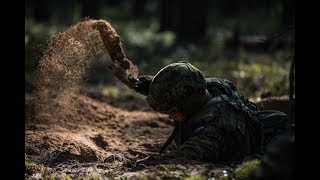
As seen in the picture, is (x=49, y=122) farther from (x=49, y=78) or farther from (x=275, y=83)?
(x=275, y=83)

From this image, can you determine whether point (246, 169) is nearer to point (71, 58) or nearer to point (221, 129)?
point (221, 129)

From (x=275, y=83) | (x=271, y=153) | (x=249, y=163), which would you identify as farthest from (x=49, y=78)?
(x=275, y=83)

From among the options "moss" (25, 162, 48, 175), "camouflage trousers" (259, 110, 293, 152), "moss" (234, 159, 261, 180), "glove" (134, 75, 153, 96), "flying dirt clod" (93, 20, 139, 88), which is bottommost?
"moss" (25, 162, 48, 175)

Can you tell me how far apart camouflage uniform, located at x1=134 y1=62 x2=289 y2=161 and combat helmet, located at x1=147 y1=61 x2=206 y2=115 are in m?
0.04

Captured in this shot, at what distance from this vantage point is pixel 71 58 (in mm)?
7711

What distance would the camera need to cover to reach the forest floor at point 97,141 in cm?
520

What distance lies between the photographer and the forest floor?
5.20 m

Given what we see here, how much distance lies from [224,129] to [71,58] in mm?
2720

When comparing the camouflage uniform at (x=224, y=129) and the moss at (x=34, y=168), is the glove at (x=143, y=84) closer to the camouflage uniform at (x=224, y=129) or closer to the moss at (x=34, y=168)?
the camouflage uniform at (x=224, y=129)

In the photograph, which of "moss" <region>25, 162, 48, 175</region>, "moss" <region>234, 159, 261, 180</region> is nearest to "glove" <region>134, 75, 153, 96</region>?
"moss" <region>25, 162, 48, 175</region>

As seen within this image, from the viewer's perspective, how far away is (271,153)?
13.7 ft

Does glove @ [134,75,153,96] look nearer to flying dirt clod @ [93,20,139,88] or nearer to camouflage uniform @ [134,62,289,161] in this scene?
flying dirt clod @ [93,20,139,88]

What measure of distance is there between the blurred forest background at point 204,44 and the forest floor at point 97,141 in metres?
0.71
